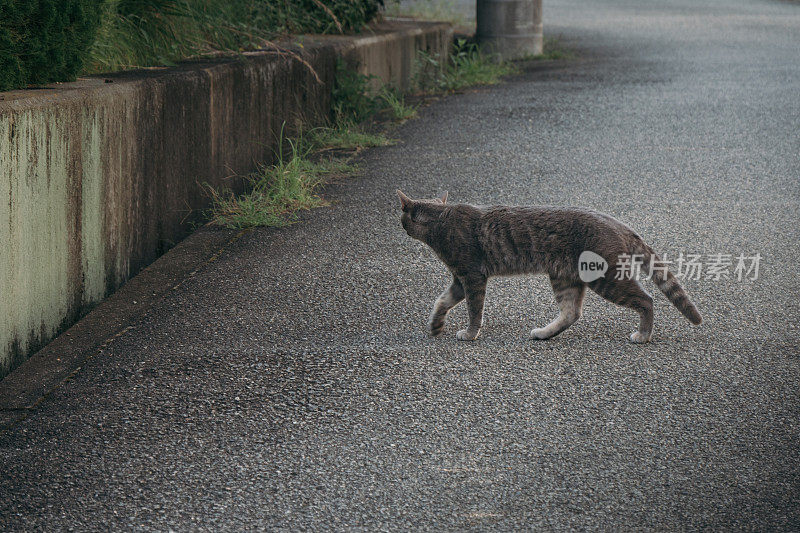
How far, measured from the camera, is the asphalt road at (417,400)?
9.17 feet

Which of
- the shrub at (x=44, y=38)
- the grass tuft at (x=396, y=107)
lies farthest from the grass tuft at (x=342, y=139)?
the shrub at (x=44, y=38)

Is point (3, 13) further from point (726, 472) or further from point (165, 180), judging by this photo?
point (726, 472)

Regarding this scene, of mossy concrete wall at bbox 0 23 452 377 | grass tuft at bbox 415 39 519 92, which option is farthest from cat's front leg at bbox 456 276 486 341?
grass tuft at bbox 415 39 519 92

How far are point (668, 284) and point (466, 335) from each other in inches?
36.3

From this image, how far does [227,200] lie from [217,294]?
167 cm

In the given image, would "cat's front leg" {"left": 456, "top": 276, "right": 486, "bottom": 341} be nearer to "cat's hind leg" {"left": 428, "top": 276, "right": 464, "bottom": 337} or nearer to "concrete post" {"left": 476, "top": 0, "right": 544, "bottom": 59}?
"cat's hind leg" {"left": 428, "top": 276, "right": 464, "bottom": 337}

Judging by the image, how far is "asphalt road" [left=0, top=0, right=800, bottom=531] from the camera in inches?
110

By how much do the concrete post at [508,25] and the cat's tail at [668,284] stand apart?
1047 cm

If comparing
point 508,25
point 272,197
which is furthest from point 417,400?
point 508,25

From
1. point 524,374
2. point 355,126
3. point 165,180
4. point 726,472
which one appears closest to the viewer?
point 726,472

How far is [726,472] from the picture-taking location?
294 cm

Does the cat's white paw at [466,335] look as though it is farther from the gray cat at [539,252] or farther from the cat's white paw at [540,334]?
the cat's white paw at [540,334]

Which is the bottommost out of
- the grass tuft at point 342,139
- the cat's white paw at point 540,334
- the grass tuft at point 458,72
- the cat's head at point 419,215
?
the cat's white paw at point 540,334

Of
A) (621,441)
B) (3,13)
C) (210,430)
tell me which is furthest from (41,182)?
(621,441)
